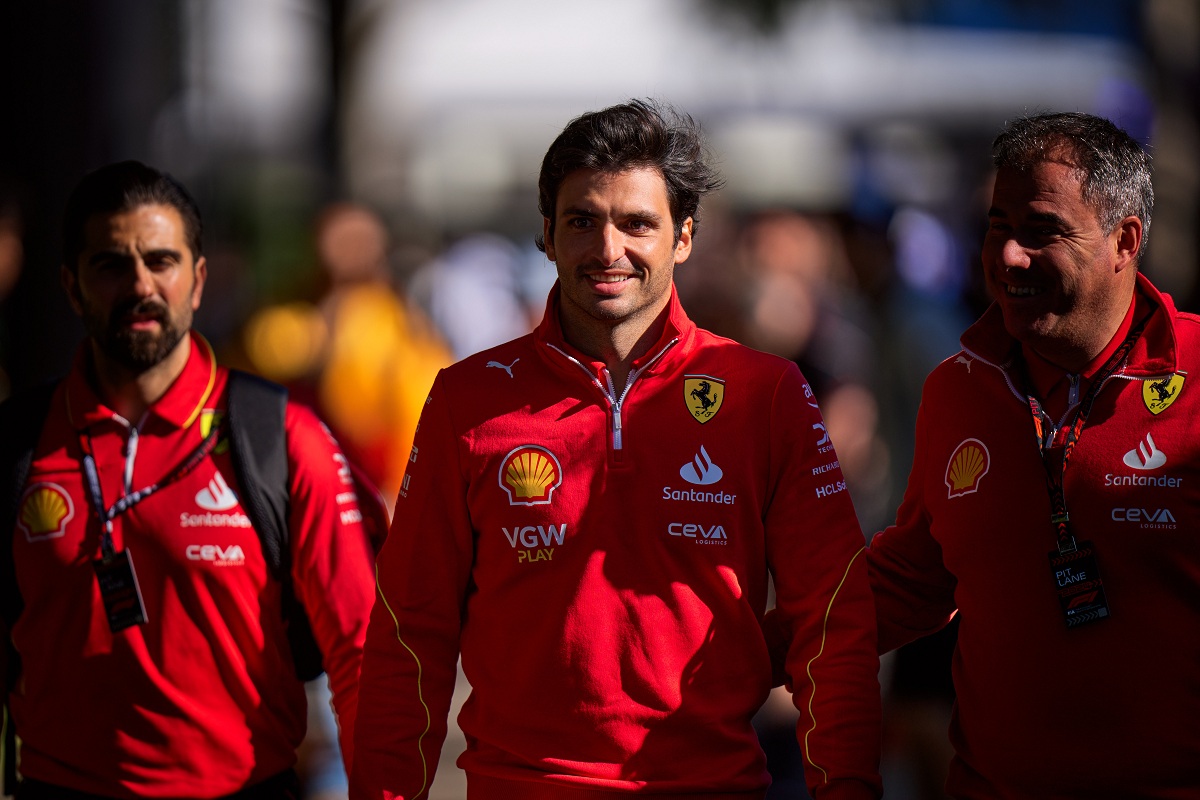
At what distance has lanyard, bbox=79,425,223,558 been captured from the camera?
4.10 metres

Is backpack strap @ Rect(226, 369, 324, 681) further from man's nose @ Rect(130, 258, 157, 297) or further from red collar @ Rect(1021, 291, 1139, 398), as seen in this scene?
red collar @ Rect(1021, 291, 1139, 398)

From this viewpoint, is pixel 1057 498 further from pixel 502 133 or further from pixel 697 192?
pixel 502 133

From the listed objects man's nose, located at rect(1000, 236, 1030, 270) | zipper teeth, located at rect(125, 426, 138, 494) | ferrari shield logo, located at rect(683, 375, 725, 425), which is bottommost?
zipper teeth, located at rect(125, 426, 138, 494)

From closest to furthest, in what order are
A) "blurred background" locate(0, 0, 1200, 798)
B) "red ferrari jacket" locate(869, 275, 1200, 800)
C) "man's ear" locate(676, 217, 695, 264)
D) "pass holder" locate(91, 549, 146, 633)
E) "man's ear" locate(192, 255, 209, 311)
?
"red ferrari jacket" locate(869, 275, 1200, 800), "man's ear" locate(676, 217, 695, 264), "pass holder" locate(91, 549, 146, 633), "man's ear" locate(192, 255, 209, 311), "blurred background" locate(0, 0, 1200, 798)

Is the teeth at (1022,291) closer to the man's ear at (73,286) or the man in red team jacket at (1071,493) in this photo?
the man in red team jacket at (1071,493)

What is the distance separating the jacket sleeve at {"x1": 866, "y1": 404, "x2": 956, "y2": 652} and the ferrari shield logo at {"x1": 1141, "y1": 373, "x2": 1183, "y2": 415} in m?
0.62

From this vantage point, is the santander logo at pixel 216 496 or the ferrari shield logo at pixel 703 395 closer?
the ferrari shield logo at pixel 703 395

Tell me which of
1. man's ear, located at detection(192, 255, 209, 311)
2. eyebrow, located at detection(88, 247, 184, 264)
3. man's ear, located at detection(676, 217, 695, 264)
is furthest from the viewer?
man's ear, located at detection(192, 255, 209, 311)

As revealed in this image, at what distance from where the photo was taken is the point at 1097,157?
12.4 ft

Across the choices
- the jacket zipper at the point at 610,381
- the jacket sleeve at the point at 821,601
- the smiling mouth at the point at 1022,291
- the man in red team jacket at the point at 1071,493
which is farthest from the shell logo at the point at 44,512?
the smiling mouth at the point at 1022,291

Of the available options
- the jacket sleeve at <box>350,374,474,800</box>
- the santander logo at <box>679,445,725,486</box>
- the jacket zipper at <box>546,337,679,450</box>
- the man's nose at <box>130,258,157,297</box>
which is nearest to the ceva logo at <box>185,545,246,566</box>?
the jacket sleeve at <box>350,374,474,800</box>

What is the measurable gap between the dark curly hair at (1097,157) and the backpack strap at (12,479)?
2727 mm

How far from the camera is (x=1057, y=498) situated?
367 cm

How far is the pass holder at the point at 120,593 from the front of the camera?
405 cm
